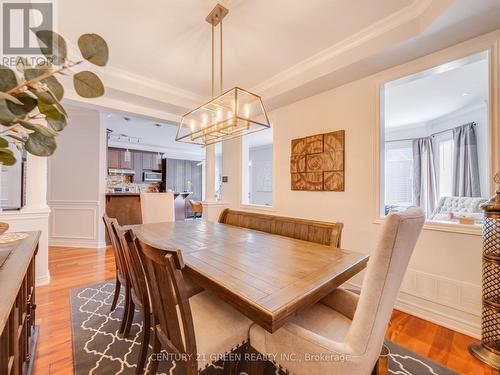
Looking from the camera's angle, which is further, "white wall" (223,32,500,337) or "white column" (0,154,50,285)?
"white column" (0,154,50,285)

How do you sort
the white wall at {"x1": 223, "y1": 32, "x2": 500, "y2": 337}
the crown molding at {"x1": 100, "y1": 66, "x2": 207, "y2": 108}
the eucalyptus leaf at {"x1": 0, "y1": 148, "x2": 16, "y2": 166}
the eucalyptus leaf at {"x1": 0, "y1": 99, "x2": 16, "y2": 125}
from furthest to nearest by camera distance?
the crown molding at {"x1": 100, "y1": 66, "x2": 207, "y2": 108}
the white wall at {"x1": 223, "y1": 32, "x2": 500, "y2": 337}
the eucalyptus leaf at {"x1": 0, "y1": 148, "x2": 16, "y2": 166}
the eucalyptus leaf at {"x1": 0, "y1": 99, "x2": 16, "y2": 125}

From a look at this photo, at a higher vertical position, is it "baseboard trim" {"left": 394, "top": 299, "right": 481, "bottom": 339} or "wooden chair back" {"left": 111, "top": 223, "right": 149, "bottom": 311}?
"wooden chair back" {"left": 111, "top": 223, "right": 149, "bottom": 311}

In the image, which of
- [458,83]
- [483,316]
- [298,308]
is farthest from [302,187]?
[458,83]

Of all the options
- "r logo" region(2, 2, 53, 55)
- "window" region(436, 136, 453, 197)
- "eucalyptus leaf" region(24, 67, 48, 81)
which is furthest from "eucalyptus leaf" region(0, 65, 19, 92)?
"window" region(436, 136, 453, 197)

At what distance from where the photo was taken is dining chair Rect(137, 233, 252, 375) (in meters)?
0.93

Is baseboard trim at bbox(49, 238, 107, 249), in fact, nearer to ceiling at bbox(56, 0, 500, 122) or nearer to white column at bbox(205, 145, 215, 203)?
white column at bbox(205, 145, 215, 203)

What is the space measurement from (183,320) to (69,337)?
1.48 m

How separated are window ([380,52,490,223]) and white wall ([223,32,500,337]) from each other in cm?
11

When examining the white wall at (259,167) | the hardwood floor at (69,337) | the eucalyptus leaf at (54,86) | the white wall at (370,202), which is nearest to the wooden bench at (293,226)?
the white wall at (370,202)

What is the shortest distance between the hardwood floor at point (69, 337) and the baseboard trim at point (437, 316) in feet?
0.15

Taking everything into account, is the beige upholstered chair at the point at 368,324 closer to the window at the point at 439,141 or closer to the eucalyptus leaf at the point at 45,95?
the eucalyptus leaf at the point at 45,95

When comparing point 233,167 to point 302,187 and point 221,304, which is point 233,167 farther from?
point 221,304

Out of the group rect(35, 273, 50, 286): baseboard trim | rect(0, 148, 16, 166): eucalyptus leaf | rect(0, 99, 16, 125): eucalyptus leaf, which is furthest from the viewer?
rect(35, 273, 50, 286): baseboard trim

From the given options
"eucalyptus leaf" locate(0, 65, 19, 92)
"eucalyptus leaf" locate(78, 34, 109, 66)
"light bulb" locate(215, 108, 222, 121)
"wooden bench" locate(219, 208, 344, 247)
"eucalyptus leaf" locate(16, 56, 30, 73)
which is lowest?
"wooden bench" locate(219, 208, 344, 247)
